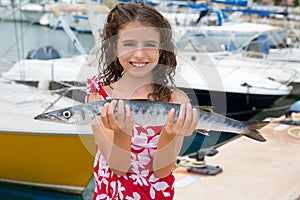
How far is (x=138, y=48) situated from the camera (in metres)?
1.96

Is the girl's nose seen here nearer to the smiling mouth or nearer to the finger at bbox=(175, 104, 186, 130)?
the smiling mouth

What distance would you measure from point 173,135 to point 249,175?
2.72 metres

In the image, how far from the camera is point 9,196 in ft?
20.5

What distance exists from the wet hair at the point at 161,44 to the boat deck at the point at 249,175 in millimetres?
1858

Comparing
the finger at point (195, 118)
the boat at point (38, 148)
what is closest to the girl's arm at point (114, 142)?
the finger at point (195, 118)

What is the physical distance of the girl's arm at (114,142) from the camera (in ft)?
5.98

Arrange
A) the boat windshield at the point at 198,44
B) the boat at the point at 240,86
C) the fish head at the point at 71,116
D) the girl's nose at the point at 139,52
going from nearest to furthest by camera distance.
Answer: the fish head at the point at 71,116 → the girl's nose at the point at 139,52 → the boat at the point at 240,86 → the boat windshield at the point at 198,44

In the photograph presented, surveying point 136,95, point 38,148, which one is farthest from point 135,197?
point 38,148

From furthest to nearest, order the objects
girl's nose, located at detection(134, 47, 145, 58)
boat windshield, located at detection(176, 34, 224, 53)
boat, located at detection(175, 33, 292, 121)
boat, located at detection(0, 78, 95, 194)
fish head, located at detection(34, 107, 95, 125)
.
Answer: boat windshield, located at detection(176, 34, 224, 53) → boat, located at detection(175, 33, 292, 121) → boat, located at detection(0, 78, 95, 194) → girl's nose, located at detection(134, 47, 145, 58) → fish head, located at detection(34, 107, 95, 125)

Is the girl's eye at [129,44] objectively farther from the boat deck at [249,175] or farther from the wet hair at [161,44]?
the boat deck at [249,175]

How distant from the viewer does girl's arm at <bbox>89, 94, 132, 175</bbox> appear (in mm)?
1822

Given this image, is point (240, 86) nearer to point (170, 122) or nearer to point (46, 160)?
point (46, 160)

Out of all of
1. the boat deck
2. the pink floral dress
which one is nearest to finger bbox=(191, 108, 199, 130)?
the pink floral dress

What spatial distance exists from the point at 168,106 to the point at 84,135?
2.80 ft
